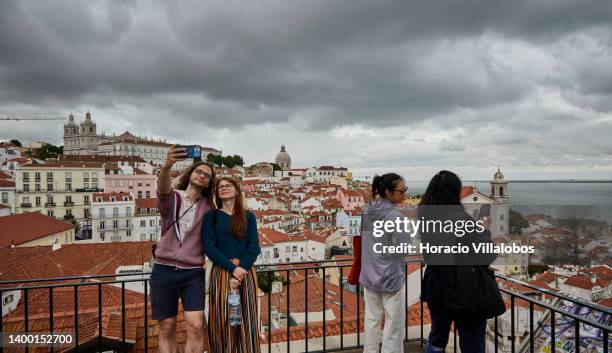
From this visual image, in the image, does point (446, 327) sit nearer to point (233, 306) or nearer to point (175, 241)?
point (233, 306)

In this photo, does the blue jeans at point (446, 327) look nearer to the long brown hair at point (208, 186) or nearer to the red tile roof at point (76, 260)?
the long brown hair at point (208, 186)

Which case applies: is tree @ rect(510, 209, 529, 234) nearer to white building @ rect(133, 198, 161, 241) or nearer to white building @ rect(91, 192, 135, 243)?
white building @ rect(133, 198, 161, 241)

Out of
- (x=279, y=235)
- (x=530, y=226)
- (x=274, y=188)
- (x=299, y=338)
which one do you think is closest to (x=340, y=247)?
(x=279, y=235)

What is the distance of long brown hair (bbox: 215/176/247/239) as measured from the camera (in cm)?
279

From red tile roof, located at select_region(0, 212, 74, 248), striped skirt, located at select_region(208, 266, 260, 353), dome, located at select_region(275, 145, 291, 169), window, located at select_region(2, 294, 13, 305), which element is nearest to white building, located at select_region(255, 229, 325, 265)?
red tile roof, located at select_region(0, 212, 74, 248)

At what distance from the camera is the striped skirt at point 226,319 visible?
2.79 m

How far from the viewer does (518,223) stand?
18.8 m

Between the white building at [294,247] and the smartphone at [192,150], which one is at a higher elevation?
the smartphone at [192,150]

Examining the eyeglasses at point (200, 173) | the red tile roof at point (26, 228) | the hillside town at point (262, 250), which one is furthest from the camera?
the red tile roof at point (26, 228)

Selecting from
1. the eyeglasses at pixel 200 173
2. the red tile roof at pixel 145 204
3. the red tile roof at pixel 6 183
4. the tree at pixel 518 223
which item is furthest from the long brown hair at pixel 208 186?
the red tile roof at pixel 6 183

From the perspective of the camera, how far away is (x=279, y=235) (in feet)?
125

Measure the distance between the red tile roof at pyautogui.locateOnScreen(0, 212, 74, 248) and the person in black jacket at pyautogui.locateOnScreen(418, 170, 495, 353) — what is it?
32.0 meters

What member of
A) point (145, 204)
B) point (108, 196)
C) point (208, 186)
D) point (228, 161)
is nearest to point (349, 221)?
point (145, 204)

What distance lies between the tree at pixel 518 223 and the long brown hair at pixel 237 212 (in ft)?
59.6
